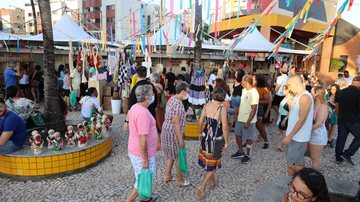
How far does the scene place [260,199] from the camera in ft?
7.95

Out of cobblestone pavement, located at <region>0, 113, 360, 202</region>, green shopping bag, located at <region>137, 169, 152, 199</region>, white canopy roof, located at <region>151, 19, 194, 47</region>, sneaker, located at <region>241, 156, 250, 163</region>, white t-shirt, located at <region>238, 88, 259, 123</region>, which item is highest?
white canopy roof, located at <region>151, 19, 194, 47</region>

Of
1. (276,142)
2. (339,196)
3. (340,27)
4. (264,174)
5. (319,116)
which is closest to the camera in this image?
(339,196)

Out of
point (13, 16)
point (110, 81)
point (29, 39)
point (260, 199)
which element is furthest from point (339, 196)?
point (13, 16)

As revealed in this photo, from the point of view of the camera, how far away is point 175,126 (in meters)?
3.30

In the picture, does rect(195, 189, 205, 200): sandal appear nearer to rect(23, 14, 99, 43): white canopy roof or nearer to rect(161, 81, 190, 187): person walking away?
rect(161, 81, 190, 187): person walking away

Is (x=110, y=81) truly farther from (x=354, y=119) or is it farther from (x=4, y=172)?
(x=354, y=119)

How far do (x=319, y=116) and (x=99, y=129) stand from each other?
145 inches

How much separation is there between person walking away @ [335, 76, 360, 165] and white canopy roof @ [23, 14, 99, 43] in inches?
328

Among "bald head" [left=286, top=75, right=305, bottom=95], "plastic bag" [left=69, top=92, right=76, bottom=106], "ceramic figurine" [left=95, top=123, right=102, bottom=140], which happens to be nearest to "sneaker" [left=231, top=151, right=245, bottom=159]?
"bald head" [left=286, top=75, right=305, bottom=95]

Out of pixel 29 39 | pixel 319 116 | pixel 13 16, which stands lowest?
pixel 319 116

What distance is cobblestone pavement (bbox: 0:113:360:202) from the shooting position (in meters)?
3.38

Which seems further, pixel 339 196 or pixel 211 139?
pixel 211 139

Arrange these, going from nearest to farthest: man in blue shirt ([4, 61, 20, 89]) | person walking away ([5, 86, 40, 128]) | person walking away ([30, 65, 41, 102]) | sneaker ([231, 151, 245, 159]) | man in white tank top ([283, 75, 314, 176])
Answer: man in white tank top ([283, 75, 314, 176]), person walking away ([5, 86, 40, 128]), sneaker ([231, 151, 245, 159]), man in blue shirt ([4, 61, 20, 89]), person walking away ([30, 65, 41, 102])

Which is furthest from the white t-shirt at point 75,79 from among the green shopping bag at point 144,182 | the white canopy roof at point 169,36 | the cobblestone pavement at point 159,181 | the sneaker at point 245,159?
the green shopping bag at point 144,182
